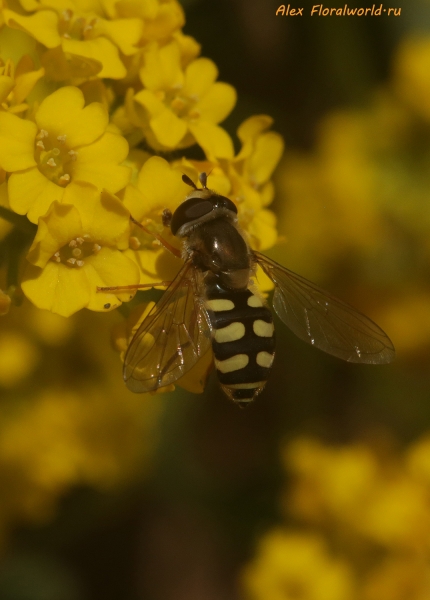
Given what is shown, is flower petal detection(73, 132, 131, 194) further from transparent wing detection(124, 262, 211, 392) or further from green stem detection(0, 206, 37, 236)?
transparent wing detection(124, 262, 211, 392)

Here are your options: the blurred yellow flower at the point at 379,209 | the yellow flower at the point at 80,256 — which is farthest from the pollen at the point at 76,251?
the blurred yellow flower at the point at 379,209

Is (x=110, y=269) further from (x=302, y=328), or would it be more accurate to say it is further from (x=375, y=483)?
(x=375, y=483)

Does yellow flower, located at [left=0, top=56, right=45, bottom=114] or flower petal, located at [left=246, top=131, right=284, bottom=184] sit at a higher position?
yellow flower, located at [left=0, top=56, right=45, bottom=114]

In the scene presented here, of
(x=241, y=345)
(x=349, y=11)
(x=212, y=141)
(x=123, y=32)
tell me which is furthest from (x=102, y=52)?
(x=349, y=11)

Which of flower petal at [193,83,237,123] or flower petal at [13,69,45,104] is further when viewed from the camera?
flower petal at [193,83,237,123]

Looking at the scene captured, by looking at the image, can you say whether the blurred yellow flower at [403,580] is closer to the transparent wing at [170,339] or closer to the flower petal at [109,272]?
the transparent wing at [170,339]

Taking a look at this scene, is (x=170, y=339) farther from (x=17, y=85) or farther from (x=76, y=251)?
(x=17, y=85)

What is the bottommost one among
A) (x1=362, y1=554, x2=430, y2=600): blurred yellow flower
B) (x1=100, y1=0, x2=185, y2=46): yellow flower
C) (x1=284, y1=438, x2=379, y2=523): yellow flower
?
(x1=284, y1=438, x2=379, y2=523): yellow flower

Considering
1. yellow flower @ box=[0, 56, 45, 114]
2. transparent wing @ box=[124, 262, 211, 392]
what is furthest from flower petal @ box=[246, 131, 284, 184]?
yellow flower @ box=[0, 56, 45, 114]
